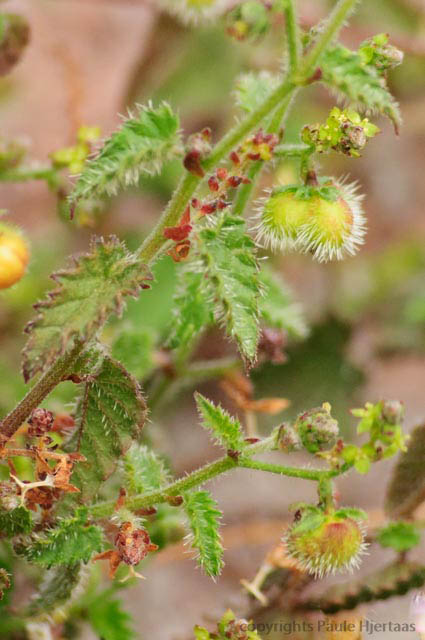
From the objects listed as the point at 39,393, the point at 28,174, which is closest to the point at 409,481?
the point at 39,393

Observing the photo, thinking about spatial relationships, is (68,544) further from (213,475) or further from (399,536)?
(399,536)

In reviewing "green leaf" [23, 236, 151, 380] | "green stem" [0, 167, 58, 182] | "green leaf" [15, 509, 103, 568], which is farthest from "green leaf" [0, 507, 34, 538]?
"green stem" [0, 167, 58, 182]

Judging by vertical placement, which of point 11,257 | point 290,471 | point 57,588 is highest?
point 11,257

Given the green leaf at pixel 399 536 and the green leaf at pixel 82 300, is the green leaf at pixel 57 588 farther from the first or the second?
the green leaf at pixel 399 536

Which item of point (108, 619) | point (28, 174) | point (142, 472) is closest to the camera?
point (142, 472)

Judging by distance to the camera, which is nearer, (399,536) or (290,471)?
(290,471)

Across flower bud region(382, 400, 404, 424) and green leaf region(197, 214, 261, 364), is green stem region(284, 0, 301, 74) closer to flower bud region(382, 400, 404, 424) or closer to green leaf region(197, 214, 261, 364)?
green leaf region(197, 214, 261, 364)
